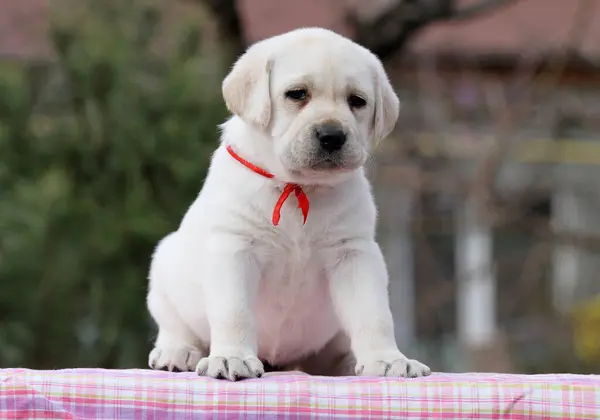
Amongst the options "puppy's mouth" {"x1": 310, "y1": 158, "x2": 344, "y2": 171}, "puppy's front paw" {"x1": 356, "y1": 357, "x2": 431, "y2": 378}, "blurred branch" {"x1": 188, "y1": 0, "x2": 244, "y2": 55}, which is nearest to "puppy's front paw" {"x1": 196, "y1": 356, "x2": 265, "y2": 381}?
"puppy's front paw" {"x1": 356, "y1": 357, "x2": 431, "y2": 378}

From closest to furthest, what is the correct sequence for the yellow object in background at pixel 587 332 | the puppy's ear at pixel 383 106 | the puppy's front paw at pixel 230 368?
the puppy's front paw at pixel 230 368 → the puppy's ear at pixel 383 106 → the yellow object in background at pixel 587 332

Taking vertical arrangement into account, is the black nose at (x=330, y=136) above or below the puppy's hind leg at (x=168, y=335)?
above

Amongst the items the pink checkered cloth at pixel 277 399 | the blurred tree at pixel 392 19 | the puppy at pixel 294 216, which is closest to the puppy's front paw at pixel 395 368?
the puppy at pixel 294 216

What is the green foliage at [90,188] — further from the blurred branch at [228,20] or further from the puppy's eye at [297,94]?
the puppy's eye at [297,94]

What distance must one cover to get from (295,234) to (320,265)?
5.4 inches

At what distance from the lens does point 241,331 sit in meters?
2.63

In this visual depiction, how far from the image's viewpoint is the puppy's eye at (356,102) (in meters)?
2.78

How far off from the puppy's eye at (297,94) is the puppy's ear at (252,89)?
→ 2.4 inches

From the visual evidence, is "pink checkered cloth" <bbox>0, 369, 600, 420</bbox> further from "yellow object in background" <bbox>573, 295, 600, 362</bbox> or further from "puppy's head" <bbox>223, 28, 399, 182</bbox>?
"yellow object in background" <bbox>573, 295, 600, 362</bbox>

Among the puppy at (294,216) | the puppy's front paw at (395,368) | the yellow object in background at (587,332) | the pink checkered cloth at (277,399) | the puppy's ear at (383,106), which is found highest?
the yellow object in background at (587,332)

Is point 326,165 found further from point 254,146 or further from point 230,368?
point 230,368

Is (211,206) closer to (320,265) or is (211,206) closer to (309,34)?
(320,265)

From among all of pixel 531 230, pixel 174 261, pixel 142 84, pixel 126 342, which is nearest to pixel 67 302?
pixel 126 342

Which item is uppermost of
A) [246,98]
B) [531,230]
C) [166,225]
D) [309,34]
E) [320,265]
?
[531,230]
